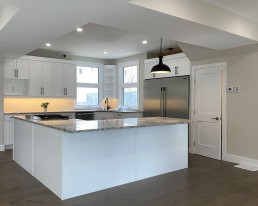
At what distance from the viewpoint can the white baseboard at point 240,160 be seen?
4656 mm

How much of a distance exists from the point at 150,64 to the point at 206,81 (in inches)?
75.3

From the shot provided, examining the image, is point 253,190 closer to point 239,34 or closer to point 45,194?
point 239,34

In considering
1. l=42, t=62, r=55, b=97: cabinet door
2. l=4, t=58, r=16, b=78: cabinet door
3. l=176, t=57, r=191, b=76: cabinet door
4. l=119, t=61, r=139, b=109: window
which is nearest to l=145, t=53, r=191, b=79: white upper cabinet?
l=176, t=57, r=191, b=76: cabinet door

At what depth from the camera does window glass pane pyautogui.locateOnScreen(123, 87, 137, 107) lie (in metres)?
7.70

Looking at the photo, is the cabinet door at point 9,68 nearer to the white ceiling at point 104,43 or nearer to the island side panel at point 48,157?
the white ceiling at point 104,43

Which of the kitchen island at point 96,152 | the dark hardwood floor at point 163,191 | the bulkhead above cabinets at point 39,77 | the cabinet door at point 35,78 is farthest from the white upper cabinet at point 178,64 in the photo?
the cabinet door at point 35,78

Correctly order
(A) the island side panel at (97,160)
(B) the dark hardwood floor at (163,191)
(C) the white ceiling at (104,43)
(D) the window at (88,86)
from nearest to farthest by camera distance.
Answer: (B) the dark hardwood floor at (163,191)
(A) the island side panel at (97,160)
(C) the white ceiling at (104,43)
(D) the window at (88,86)

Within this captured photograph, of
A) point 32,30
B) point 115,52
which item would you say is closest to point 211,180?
point 32,30

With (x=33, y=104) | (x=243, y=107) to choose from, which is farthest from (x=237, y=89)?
(x=33, y=104)

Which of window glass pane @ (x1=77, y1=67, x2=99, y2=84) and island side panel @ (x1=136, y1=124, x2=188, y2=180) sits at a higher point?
window glass pane @ (x1=77, y1=67, x2=99, y2=84)

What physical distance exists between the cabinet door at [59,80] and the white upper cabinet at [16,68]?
0.81 m

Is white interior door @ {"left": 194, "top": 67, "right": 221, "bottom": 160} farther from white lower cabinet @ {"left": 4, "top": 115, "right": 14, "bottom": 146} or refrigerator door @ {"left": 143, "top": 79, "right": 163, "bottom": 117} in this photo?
white lower cabinet @ {"left": 4, "top": 115, "right": 14, "bottom": 146}

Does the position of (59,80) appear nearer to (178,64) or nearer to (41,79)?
(41,79)

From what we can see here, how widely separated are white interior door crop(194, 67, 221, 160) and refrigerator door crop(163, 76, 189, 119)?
0.26m
